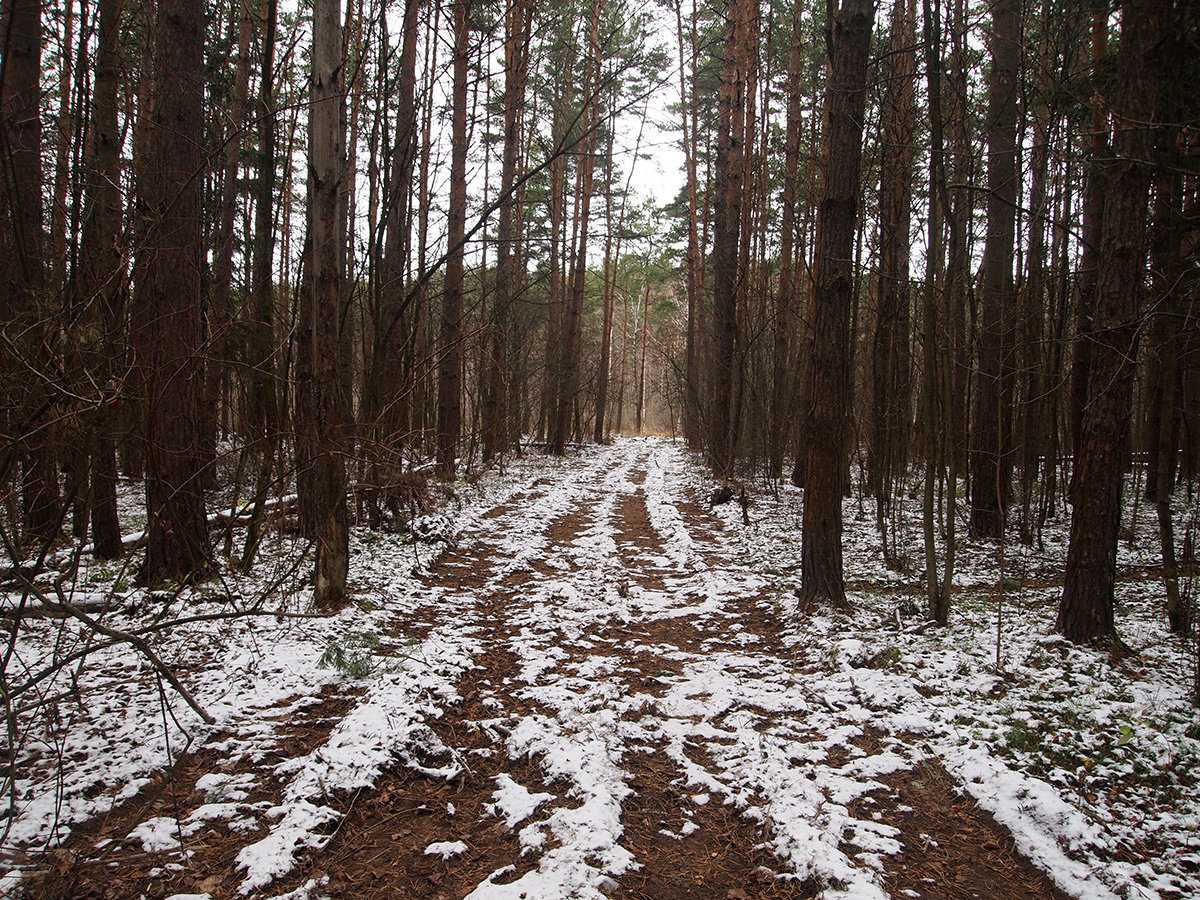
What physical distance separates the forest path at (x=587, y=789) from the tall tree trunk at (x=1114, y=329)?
209cm

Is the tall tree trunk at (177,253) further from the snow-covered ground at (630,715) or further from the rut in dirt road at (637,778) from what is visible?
the rut in dirt road at (637,778)

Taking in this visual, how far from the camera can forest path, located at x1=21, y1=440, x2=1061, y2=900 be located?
7.65 feet

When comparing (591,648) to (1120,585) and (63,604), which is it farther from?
(1120,585)

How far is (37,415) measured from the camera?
2.26m

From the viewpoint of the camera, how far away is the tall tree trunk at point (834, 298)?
16.5 feet

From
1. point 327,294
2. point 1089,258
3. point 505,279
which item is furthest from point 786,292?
point 327,294

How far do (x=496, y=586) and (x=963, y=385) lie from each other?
8295 millimetres

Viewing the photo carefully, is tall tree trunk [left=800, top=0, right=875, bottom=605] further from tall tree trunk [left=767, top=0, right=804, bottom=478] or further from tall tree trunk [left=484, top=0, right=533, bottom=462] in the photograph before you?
tall tree trunk [left=484, top=0, right=533, bottom=462]

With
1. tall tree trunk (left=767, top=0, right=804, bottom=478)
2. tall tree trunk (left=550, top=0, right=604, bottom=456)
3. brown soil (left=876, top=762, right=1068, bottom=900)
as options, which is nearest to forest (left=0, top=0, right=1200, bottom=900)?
brown soil (left=876, top=762, right=1068, bottom=900)

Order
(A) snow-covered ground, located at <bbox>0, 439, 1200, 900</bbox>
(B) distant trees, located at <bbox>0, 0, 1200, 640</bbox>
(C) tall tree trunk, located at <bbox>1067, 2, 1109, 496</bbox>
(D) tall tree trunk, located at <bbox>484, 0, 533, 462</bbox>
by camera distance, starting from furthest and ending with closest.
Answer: (D) tall tree trunk, located at <bbox>484, 0, 533, 462</bbox>
(C) tall tree trunk, located at <bbox>1067, 2, 1109, 496</bbox>
(B) distant trees, located at <bbox>0, 0, 1200, 640</bbox>
(A) snow-covered ground, located at <bbox>0, 439, 1200, 900</bbox>

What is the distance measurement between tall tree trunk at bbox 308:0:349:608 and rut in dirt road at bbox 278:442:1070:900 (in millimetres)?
1354

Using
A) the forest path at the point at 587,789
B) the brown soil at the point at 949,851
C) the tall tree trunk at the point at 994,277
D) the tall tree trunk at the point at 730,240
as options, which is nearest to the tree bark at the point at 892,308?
the tall tree trunk at the point at 994,277

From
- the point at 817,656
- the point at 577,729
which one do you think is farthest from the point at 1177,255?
the point at 577,729

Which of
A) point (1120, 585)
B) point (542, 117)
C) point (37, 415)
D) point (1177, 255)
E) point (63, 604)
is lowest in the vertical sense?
point (1120, 585)
